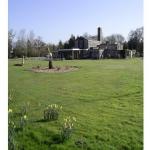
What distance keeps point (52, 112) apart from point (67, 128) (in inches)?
6.3

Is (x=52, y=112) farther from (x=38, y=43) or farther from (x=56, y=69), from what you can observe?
(x=38, y=43)

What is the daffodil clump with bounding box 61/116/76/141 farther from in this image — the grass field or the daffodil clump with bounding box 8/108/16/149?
the daffodil clump with bounding box 8/108/16/149

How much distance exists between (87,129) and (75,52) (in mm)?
522

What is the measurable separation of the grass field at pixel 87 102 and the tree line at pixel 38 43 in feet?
0.23

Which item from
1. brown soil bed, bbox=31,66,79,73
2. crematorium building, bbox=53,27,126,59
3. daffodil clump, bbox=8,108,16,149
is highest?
crematorium building, bbox=53,27,126,59

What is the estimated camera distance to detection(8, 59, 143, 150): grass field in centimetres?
203

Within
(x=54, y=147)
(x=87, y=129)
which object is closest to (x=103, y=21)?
(x=87, y=129)

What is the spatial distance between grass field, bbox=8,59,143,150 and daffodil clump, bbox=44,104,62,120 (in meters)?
0.03

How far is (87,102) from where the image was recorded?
2.21 m

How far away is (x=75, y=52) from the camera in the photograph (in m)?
2.28

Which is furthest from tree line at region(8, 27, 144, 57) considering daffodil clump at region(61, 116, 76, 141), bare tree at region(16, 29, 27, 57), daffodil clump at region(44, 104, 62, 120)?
daffodil clump at region(61, 116, 76, 141)
